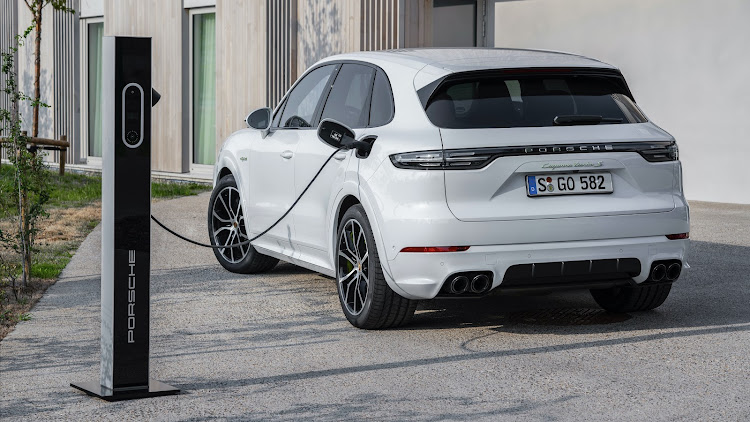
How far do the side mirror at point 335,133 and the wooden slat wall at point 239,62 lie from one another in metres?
12.0

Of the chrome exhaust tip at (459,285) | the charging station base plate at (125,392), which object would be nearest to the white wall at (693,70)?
the chrome exhaust tip at (459,285)

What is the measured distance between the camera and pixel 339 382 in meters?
5.80

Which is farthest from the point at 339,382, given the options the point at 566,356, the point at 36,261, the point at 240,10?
the point at 240,10

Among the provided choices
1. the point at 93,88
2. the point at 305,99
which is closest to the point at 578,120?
the point at 305,99

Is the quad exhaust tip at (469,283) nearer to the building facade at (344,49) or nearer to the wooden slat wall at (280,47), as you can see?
the building facade at (344,49)

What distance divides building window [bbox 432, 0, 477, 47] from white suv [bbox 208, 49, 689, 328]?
11.2 metres

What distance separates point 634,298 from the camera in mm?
7688

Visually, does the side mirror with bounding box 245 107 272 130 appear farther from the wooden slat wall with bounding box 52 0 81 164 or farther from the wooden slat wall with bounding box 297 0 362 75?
the wooden slat wall with bounding box 52 0 81 164

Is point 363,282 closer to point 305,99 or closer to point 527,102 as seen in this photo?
point 527,102

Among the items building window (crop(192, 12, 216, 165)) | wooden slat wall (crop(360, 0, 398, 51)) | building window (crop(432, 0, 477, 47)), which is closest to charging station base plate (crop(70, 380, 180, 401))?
wooden slat wall (crop(360, 0, 398, 51))

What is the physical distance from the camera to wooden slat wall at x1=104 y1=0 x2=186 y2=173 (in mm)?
21188

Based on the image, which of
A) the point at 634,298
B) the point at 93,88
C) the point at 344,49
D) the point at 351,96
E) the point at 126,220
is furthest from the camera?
the point at 93,88

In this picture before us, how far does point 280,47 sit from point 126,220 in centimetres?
1407

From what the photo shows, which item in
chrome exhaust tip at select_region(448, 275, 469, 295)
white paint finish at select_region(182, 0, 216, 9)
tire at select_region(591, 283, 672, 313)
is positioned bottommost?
tire at select_region(591, 283, 672, 313)
